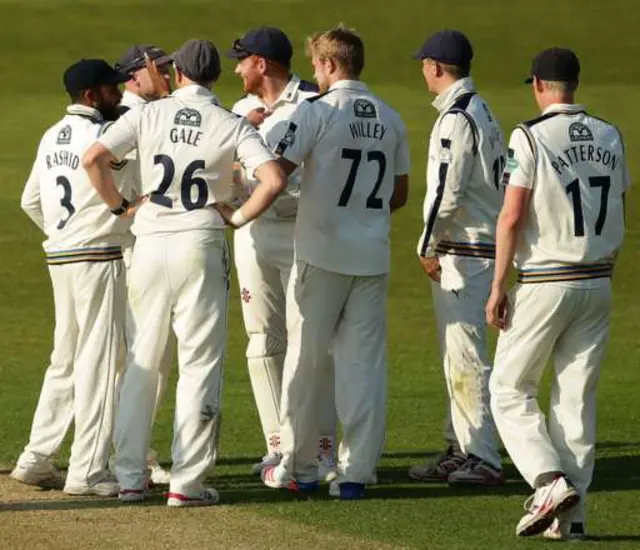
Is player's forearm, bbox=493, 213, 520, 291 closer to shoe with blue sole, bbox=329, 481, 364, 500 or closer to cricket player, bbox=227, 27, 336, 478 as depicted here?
shoe with blue sole, bbox=329, 481, 364, 500

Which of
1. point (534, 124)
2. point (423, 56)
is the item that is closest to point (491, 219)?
point (423, 56)

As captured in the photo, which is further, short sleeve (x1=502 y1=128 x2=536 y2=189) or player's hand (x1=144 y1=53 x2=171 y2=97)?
player's hand (x1=144 y1=53 x2=171 y2=97)

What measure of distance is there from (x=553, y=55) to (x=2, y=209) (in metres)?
12.9

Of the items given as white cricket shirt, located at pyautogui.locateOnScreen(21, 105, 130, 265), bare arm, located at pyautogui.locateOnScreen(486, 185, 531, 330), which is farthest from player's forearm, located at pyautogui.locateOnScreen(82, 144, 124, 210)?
bare arm, located at pyautogui.locateOnScreen(486, 185, 531, 330)

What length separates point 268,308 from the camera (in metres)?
10.5

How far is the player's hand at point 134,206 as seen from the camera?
9.46 meters

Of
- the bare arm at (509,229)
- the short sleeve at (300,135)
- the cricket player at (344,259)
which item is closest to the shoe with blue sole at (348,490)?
the cricket player at (344,259)

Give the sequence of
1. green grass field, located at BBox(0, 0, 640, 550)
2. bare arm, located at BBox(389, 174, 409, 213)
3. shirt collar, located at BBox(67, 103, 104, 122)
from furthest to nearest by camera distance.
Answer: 1. bare arm, located at BBox(389, 174, 409, 213)
2. shirt collar, located at BBox(67, 103, 104, 122)
3. green grass field, located at BBox(0, 0, 640, 550)

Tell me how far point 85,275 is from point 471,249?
6.84 feet

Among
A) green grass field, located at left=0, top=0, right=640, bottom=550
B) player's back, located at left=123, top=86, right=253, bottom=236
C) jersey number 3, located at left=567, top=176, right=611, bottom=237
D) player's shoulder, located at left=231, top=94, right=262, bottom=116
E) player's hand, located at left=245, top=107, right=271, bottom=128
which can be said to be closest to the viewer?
jersey number 3, located at left=567, top=176, right=611, bottom=237

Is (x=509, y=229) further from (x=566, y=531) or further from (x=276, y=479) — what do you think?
(x=276, y=479)

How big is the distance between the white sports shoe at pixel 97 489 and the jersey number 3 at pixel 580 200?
2.77m

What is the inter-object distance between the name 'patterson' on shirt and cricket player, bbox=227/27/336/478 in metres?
2.06

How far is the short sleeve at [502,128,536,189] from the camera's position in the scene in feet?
28.1
